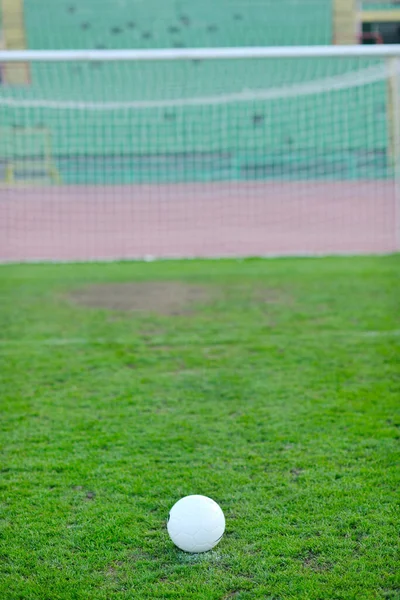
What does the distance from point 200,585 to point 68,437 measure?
159 centimetres

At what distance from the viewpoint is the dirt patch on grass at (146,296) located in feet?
23.0

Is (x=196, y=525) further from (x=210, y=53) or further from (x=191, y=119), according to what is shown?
(x=191, y=119)

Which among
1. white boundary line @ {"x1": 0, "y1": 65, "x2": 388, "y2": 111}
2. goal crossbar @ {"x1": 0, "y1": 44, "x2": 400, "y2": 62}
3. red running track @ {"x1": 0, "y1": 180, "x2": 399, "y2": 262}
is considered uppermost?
goal crossbar @ {"x1": 0, "y1": 44, "x2": 400, "y2": 62}

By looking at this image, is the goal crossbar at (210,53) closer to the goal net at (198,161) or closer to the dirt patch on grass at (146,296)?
the dirt patch on grass at (146,296)

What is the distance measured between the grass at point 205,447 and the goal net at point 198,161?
14.4 ft

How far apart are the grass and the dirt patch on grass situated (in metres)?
0.21

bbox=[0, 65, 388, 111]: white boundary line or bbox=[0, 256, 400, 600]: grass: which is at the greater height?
bbox=[0, 65, 388, 111]: white boundary line

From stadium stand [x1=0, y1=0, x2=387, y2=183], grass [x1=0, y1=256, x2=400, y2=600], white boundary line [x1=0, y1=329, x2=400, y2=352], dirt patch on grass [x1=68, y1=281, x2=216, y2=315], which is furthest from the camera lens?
stadium stand [x1=0, y1=0, x2=387, y2=183]

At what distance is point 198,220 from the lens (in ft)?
44.4

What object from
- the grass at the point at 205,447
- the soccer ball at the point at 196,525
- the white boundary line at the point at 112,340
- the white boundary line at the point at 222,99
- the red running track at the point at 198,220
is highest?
the white boundary line at the point at 222,99

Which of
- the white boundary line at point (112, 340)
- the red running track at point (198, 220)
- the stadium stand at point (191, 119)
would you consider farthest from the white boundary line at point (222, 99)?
the white boundary line at point (112, 340)

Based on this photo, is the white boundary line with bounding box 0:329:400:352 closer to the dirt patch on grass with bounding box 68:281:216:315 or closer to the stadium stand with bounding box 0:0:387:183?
the dirt patch on grass with bounding box 68:281:216:315

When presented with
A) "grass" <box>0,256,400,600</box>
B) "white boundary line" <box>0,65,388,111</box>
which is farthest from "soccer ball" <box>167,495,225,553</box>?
"white boundary line" <box>0,65,388,111</box>

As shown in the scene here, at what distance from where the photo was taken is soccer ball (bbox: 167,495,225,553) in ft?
8.59
